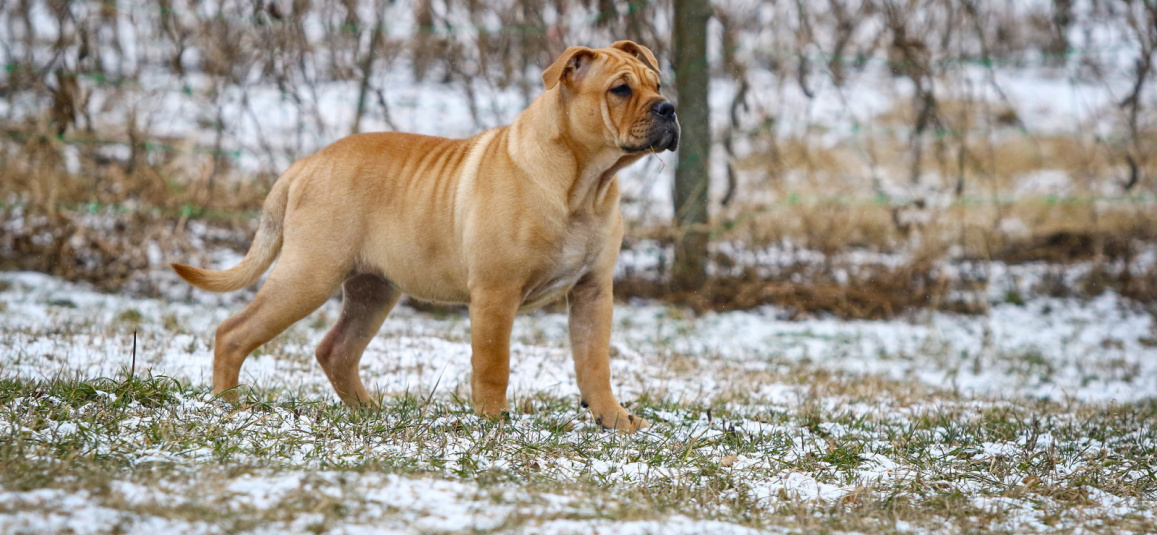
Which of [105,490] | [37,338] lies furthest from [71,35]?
[105,490]

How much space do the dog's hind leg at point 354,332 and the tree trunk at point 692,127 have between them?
396 cm

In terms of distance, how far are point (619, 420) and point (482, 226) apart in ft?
3.37

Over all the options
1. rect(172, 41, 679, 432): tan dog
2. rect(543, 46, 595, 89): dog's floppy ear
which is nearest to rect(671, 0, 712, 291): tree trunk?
rect(172, 41, 679, 432): tan dog

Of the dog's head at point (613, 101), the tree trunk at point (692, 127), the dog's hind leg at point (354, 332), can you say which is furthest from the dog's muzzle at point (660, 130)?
the tree trunk at point (692, 127)

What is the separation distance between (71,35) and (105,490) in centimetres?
690

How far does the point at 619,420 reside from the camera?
13.7ft

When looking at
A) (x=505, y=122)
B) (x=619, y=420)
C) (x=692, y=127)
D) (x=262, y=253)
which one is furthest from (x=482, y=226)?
(x=505, y=122)

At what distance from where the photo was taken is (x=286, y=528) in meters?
2.46

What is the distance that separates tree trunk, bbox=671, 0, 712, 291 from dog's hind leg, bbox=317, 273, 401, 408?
3956mm

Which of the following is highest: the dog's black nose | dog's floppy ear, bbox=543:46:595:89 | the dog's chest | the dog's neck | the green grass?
dog's floppy ear, bbox=543:46:595:89

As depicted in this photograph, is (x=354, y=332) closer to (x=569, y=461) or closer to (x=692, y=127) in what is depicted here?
(x=569, y=461)

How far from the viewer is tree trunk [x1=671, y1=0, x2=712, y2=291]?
8062 millimetres

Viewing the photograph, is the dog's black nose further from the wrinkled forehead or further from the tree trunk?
the tree trunk

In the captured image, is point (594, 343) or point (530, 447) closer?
point (530, 447)
